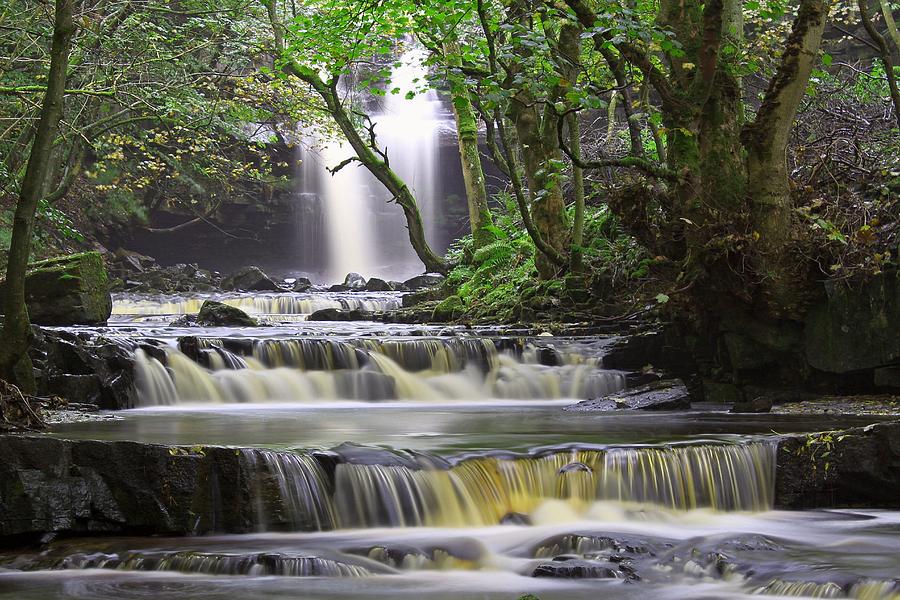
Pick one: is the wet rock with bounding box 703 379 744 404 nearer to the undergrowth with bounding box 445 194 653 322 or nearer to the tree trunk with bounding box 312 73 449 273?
the undergrowth with bounding box 445 194 653 322

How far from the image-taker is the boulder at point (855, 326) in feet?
31.8

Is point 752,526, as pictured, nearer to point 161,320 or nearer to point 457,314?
point 457,314

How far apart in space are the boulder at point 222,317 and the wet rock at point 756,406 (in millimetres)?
9707

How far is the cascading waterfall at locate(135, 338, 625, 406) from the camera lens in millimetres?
11891

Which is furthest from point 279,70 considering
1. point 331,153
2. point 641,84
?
point 331,153

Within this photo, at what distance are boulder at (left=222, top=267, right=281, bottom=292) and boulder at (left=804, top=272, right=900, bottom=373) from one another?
59.2 feet

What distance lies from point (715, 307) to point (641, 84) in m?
3.26

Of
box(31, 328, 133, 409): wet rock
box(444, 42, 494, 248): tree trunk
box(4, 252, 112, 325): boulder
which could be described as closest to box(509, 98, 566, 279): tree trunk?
box(444, 42, 494, 248): tree trunk

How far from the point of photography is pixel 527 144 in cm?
1652

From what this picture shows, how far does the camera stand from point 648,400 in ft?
35.1

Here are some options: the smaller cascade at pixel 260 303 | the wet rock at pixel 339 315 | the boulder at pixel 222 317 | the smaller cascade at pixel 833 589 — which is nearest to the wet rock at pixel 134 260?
the smaller cascade at pixel 260 303

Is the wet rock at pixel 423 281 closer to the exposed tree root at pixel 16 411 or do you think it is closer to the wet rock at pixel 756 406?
the wet rock at pixel 756 406

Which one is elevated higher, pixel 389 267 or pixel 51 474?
pixel 389 267

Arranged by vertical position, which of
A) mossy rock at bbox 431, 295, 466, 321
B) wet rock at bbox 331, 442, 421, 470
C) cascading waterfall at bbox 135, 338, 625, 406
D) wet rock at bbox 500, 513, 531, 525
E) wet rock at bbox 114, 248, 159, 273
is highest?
wet rock at bbox 114, 248, 159, 273
